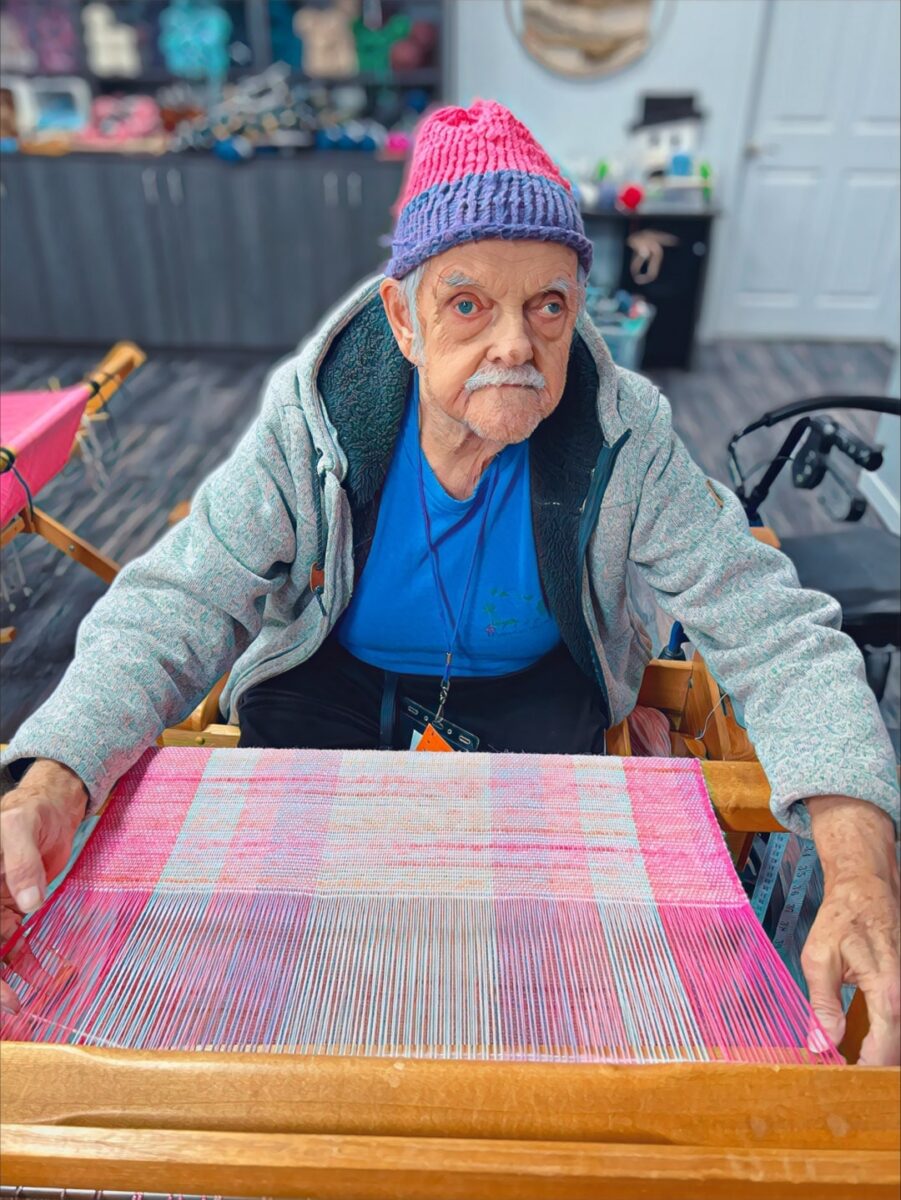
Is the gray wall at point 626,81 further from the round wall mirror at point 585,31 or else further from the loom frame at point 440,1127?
the loom frame at point 440,1127

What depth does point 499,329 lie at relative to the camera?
0.91 metres

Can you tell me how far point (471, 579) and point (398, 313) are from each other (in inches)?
13.7

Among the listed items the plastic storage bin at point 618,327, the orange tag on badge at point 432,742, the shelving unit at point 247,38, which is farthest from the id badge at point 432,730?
the shelving unit at point 247,38

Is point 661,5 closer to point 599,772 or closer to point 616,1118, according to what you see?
point 599,772

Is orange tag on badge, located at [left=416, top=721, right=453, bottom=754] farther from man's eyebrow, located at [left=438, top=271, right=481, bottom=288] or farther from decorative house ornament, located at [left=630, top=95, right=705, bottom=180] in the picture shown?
decorative house ornament, located at [left=630, top=95, right=705, bottom=180]

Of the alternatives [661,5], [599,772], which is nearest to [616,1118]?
[599,772]

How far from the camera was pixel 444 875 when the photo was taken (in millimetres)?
754

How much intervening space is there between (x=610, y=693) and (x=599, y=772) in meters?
0.36

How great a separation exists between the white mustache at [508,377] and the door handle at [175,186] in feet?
13.6

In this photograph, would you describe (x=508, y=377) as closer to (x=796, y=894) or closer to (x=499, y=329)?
(x=499, y=329)

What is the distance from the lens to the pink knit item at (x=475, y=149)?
A: 87 cm

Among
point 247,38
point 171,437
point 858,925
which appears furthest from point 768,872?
point 247,38

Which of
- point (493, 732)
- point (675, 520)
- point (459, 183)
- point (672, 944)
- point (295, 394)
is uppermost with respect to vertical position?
point (459, 183)

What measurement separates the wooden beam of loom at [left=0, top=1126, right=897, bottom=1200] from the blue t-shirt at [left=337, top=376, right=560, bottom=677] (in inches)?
29.2
